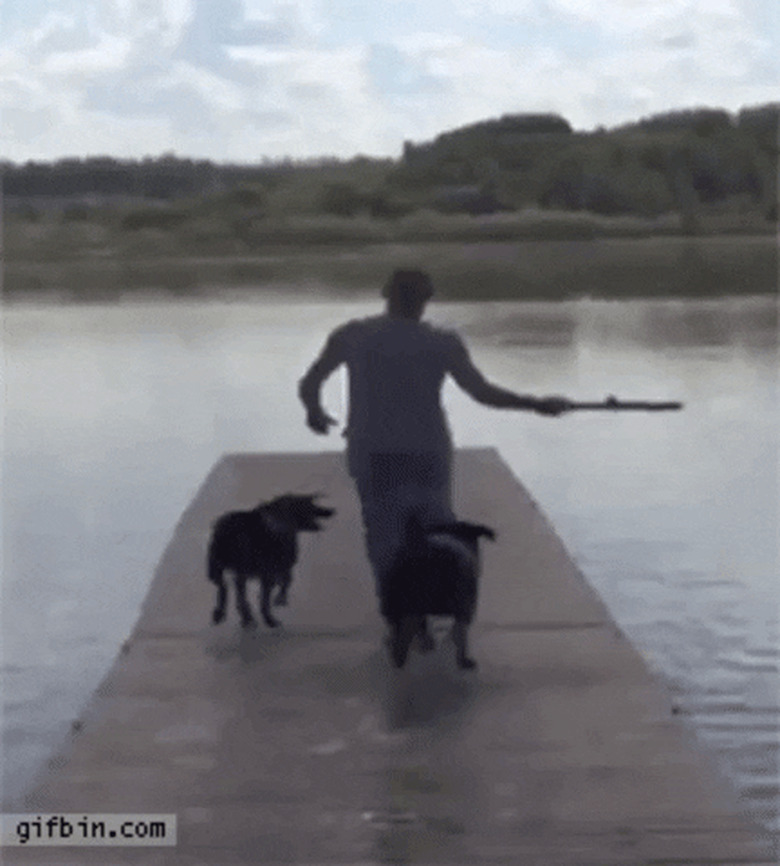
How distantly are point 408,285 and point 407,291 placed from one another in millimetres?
22

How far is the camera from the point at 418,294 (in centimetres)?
607

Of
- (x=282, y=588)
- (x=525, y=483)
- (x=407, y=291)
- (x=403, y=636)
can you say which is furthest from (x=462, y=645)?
(x=525, y=483)

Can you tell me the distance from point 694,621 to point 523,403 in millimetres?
3263

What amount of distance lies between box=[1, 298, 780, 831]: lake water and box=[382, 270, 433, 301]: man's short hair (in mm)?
1780

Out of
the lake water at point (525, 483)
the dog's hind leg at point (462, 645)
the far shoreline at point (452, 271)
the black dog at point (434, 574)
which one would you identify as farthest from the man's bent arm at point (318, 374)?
the far shoreline at point (452, 271)

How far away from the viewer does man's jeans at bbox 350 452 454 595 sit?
6090mm

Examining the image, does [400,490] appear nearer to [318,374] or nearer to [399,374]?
[399,374]

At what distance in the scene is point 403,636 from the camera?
6031mm

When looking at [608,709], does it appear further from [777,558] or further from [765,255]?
[765,255]

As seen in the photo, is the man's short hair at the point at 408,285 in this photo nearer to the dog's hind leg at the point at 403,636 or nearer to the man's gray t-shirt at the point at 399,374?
the man's gray t-shirt at the point at 399,374

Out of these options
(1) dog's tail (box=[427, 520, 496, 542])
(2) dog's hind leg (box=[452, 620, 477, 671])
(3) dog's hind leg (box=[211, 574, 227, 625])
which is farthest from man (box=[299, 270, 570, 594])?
(3) dog's hind leg (box=[211, 574, 227, 625])

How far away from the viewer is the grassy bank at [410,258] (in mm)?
56281

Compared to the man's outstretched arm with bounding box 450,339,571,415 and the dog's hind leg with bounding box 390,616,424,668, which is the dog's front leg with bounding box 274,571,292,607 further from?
the man's outstretched arm with bounding box 450,339,571,415

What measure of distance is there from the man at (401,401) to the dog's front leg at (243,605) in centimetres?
74
